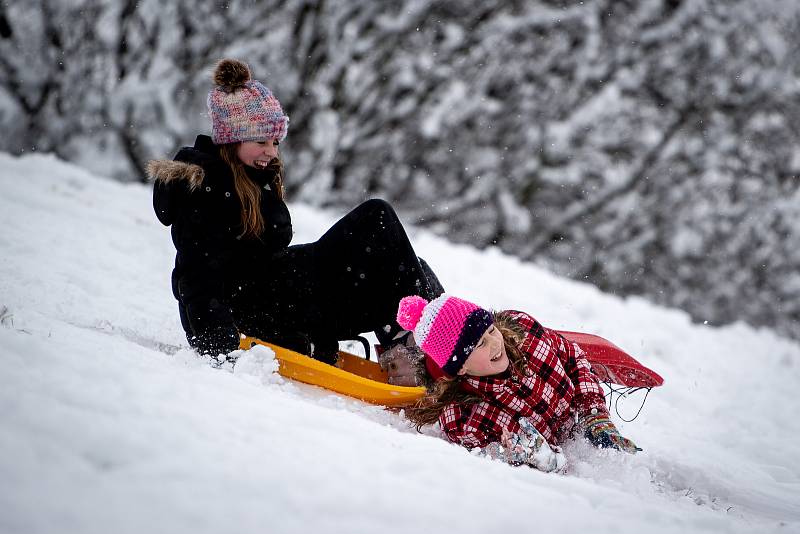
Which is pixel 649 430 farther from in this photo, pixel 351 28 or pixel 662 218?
pixel 662 218

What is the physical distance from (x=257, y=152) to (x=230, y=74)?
0.31 metres

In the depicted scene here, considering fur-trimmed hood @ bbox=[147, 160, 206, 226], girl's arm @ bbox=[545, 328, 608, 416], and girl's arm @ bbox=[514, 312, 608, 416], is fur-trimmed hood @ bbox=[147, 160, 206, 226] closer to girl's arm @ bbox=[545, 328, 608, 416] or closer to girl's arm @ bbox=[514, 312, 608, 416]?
girl's arm @ bbox=[514, 312, 608, 416]

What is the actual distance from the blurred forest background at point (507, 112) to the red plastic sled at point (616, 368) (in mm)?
Answer: 5935

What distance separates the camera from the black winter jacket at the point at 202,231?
2238mm

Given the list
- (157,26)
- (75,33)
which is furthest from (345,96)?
(75,33)

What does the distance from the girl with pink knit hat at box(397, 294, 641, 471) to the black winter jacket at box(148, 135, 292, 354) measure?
673mm

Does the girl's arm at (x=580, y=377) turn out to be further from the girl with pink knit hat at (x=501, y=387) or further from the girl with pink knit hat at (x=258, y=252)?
the girl with pink knit hat at (x=258, y=252)

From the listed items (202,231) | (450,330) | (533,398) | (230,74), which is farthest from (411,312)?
(230,74)

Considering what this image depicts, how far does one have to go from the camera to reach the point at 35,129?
8.05 meters

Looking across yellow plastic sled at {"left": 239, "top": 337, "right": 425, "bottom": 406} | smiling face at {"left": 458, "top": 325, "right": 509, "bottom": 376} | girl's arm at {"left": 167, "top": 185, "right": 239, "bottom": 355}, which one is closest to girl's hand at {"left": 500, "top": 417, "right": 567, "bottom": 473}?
smiling face at {"left": 458, "top": 325, "right": 509, "bottom": 376}

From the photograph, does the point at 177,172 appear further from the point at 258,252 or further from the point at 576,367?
the point at 576,367

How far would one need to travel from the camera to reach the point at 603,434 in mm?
2152

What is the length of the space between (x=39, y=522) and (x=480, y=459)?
3.73 feet

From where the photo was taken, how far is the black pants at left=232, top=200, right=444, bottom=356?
2.52m
